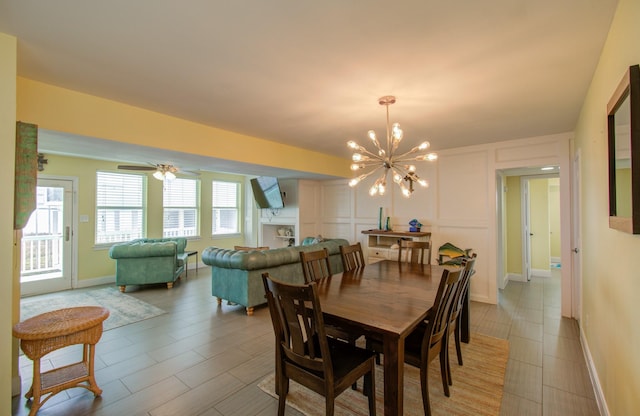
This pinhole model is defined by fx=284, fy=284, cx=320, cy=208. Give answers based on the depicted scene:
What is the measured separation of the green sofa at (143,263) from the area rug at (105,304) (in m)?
0.32

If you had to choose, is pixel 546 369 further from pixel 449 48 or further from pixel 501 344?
pixel 449 48

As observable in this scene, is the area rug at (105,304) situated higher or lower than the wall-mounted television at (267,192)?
lower

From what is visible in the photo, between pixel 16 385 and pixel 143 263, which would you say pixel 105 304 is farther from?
pixel 16 385

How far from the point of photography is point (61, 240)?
541cm

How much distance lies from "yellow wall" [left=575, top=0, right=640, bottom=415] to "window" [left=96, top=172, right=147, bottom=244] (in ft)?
24.2

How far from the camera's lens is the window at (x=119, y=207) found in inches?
231

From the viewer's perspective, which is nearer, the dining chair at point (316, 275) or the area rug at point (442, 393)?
the area rug at point (442, 393)

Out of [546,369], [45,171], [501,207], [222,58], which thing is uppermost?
[222,58]

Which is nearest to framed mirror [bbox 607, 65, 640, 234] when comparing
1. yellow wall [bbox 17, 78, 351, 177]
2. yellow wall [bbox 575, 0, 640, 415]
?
yellow wall [bbox 575, 0, 640, 415]

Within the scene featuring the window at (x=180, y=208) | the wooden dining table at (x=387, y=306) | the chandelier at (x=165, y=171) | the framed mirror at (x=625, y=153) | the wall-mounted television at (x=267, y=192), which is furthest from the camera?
the window at (x=180, y=208)

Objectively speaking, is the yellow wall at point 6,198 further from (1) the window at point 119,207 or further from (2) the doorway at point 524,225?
(2) the doorway at point 524,225

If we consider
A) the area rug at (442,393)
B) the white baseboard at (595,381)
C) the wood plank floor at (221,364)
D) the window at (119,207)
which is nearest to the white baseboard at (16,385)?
the wood plank floor at (221,364)

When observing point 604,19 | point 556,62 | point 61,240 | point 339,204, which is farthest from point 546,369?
point 61,240

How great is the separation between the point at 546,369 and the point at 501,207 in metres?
3.11
